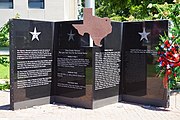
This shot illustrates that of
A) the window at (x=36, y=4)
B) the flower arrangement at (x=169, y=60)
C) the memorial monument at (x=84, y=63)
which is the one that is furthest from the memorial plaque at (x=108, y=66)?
the window at (x=36, y=4)

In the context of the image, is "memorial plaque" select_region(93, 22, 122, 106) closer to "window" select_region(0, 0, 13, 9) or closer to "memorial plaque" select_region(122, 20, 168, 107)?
"memorial plaque" select_region(122, 20, 168, 107)

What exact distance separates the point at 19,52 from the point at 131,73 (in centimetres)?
308

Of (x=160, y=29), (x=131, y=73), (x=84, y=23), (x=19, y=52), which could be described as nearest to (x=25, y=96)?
(x=19, y=52)

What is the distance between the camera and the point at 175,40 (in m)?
8.16

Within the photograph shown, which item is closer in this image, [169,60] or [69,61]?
[169,60]

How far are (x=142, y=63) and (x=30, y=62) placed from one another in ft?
9.62

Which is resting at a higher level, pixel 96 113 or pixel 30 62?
pixel 30 62

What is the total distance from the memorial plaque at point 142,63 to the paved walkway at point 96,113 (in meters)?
0.35

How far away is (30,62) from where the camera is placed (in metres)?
8.16

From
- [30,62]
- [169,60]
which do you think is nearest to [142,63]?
[169,60]

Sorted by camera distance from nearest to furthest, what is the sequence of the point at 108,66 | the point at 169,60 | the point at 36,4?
the point at 169,60
the point at 108,66
the point at 36,4

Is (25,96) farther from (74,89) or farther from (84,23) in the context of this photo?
(84,23)

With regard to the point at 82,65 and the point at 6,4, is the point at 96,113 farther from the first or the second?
the point at 6,4

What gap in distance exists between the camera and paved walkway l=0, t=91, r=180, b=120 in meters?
7.39
